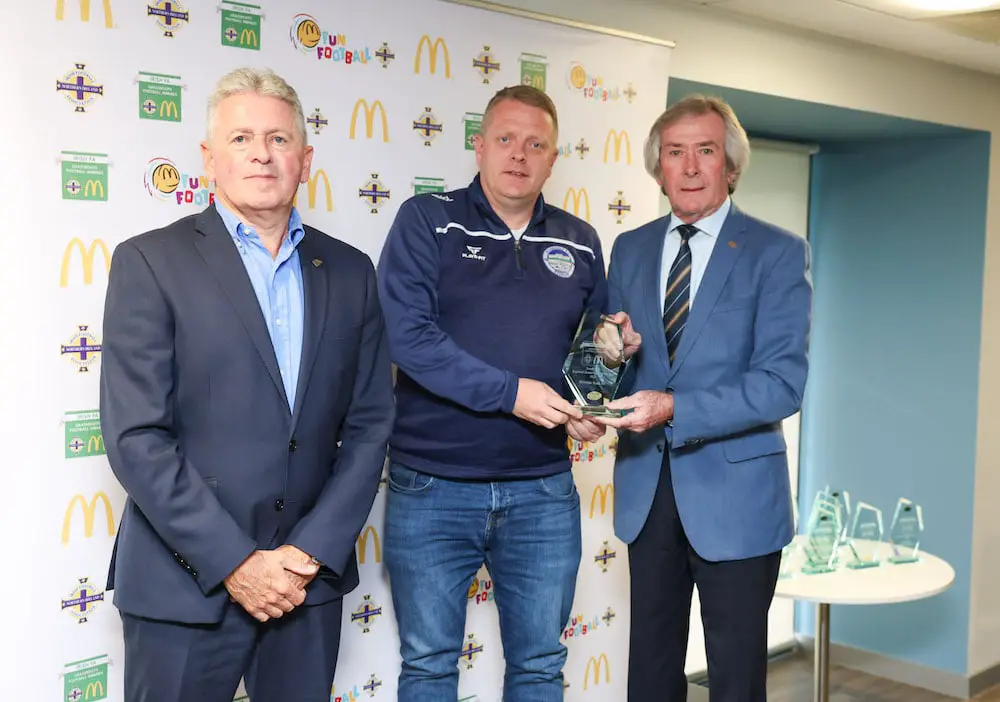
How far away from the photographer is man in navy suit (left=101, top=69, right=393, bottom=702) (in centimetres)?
179

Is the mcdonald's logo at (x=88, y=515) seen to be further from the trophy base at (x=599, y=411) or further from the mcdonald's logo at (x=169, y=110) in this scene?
the trophy base at (x=599, y=411)

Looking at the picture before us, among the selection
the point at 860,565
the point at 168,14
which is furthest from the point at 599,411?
the point at 860,565

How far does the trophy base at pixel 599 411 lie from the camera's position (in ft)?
7.57

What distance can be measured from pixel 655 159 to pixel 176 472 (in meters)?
1.35

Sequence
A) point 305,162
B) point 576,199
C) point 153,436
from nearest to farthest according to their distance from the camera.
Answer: point 153,436 → point 305,162 → point 576,199

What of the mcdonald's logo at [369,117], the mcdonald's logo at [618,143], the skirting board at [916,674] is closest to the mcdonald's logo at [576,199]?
the mcdonald's logo at [618,143]

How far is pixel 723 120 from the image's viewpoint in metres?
2.45

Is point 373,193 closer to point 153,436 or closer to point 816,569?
point 153,436

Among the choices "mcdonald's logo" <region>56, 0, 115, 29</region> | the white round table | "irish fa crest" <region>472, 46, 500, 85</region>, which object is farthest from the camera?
the white round table

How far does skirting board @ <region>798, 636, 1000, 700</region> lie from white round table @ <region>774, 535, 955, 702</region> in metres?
1.01

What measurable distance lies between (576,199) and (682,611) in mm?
1227

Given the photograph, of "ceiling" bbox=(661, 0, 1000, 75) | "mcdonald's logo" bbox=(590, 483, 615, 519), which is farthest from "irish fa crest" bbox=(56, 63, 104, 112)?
"ceiling" bbox=(661, 0, 1000, 75)

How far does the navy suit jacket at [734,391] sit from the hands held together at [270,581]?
840mm

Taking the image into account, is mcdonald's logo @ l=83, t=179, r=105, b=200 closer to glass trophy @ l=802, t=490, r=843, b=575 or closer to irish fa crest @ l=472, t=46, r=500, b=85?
irish fa crest @ l=472, t=46, r=500, b=85
